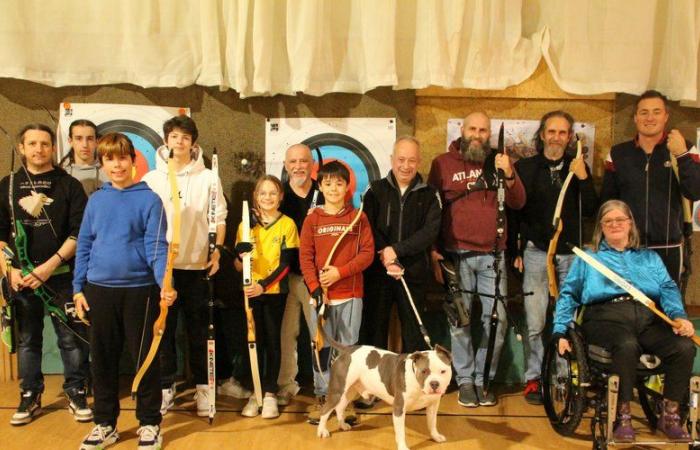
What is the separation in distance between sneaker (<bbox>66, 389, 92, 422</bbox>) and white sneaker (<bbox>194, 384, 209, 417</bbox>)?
527 millimetres

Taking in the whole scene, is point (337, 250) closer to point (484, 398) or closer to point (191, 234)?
point (191, 234)

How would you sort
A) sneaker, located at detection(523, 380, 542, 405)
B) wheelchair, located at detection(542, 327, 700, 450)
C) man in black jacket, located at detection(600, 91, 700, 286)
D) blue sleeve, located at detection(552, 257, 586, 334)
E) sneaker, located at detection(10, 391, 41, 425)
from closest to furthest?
1. wheelchair, located at detection(542, 327, 700, 450)
2. blue sleeve, located at detection(552, 257, 586, 334)
3. sneaker, located at detection(10, 391, 41, 425)
4. man in black jacket, located at detection(600, 91, 700, 286)
5. sneaker, located at detection(523, 380, 542, 405)

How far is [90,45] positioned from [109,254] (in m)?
1.63

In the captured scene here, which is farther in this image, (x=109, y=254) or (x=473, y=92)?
(x=473, y=92)

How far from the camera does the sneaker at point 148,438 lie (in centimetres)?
274

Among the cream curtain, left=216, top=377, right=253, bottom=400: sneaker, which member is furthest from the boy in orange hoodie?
the cream curtain

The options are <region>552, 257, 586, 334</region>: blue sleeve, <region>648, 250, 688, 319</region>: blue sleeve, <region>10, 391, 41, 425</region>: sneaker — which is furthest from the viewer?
<region>10, 391, 41, 425</region>: sneaker

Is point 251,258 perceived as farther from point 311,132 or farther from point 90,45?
point 90,45

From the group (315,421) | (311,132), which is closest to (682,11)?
(311,132)

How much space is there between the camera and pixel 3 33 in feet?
11.7

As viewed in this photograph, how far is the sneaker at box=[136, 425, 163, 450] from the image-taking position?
8.99 feet

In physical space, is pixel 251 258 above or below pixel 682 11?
below

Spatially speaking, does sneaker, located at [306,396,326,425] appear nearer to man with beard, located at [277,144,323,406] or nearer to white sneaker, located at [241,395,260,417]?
man with beard, located at [277,144,323,406]

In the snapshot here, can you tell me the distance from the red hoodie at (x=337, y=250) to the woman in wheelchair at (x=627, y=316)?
3.19 ft
